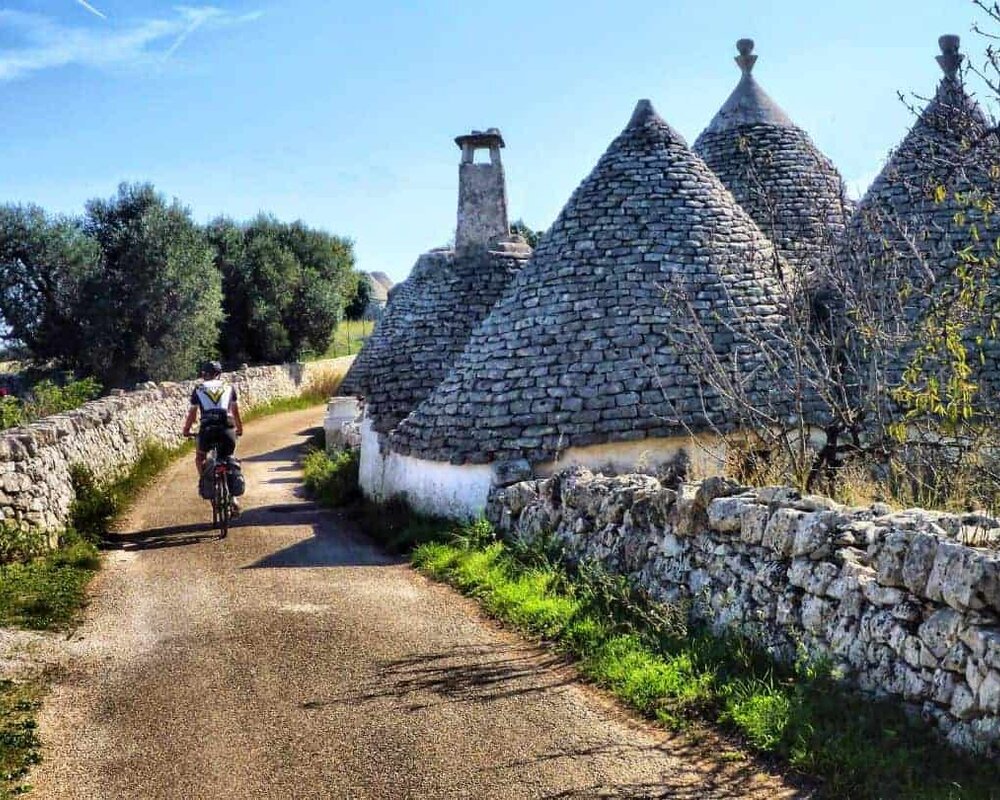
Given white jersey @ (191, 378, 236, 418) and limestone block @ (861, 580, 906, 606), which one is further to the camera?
white jersey @ (191, 378, 236, 418)

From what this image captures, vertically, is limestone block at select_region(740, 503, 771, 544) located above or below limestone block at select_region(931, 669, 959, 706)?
above

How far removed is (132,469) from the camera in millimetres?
13391

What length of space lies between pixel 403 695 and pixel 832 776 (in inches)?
86.8

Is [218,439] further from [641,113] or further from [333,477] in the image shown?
[641,113]

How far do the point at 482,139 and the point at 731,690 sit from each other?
35.8 ft

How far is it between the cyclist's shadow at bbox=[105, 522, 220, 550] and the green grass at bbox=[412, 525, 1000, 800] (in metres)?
3.29

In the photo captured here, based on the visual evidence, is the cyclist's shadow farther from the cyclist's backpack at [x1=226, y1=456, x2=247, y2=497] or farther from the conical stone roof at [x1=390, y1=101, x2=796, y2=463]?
the conical stone roof at [x1=390, y1=101, x2=796, y2=463]

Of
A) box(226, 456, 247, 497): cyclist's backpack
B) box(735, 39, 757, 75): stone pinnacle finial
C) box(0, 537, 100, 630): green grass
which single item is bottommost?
box(0, 537, 100, 630): green grass

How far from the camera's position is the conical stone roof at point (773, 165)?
13812mm

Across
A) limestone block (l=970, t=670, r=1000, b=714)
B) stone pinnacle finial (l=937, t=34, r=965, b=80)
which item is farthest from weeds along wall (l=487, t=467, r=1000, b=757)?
stone pinnacle finial (l=937, t=34, r=965, b=80)

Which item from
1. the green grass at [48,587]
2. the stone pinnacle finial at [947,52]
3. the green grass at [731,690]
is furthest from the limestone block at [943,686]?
the stone pinnacle finial at [947,52]

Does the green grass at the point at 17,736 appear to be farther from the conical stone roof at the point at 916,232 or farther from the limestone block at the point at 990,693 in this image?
the conical stone roof at the point at 916,232

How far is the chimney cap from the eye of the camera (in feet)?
46.8

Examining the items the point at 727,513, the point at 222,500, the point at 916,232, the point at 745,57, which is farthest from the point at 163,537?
the point at 745,57
